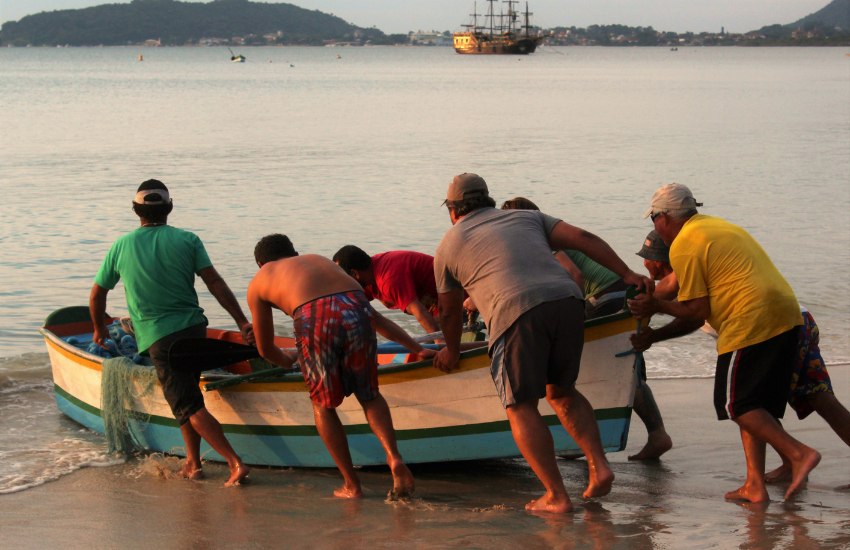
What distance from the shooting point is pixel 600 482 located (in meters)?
4.32

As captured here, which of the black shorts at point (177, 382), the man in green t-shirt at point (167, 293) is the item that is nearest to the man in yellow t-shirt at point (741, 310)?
the man in green t-shirt at point (167, 293)

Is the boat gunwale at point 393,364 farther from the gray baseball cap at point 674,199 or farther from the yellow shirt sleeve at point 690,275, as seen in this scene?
the gray baseball cap at point 674,199

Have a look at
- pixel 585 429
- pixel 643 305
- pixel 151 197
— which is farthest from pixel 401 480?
pixel 151 197

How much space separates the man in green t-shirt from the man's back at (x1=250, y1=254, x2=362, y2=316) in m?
0.57

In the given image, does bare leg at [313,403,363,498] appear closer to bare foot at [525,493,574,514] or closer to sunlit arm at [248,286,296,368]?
sunlit arm at [248,286,296,368]

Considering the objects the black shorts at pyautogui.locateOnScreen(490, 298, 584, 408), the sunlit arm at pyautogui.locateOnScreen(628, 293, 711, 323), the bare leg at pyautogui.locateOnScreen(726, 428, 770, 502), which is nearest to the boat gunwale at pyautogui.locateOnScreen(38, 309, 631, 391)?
the sunlit arm at pyautogui.locateOnScreen(628, 293, 711, 323)

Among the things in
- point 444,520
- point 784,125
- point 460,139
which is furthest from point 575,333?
point 784,125

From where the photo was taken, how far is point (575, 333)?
412cm

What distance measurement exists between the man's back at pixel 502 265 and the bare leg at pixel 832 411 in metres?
1.51

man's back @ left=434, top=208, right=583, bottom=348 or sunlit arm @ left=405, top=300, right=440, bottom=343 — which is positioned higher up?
man's back @ left=434, top=208, right=583, bottom=348

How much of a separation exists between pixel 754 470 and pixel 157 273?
3.55 m

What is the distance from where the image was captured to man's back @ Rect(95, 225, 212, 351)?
511cm

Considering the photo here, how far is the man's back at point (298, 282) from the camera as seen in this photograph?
14.7ft

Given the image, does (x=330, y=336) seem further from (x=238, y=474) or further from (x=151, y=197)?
(x=151, y=197)
